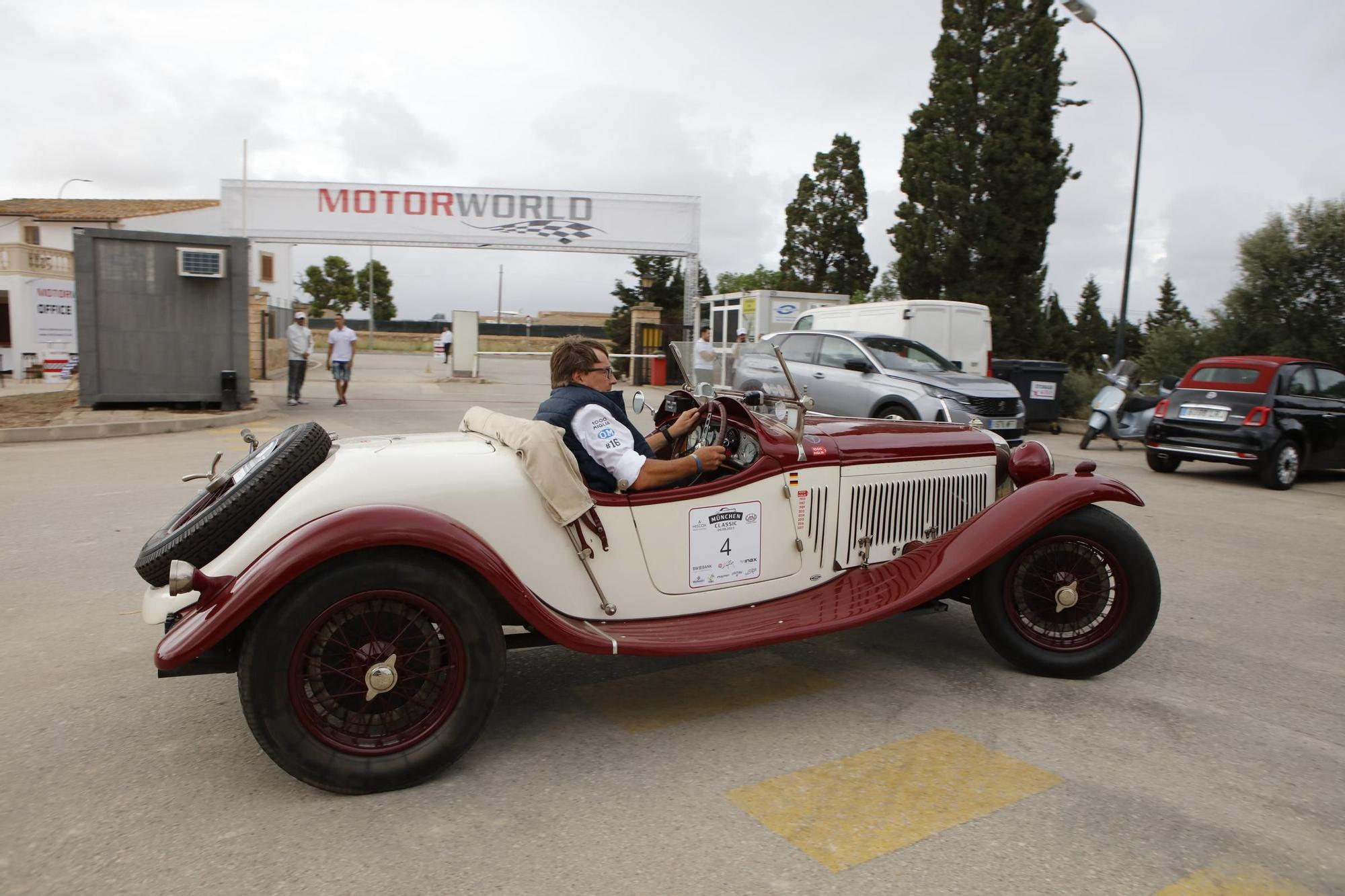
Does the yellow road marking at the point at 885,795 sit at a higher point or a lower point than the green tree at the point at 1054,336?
lower

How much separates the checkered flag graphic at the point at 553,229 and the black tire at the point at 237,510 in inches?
680

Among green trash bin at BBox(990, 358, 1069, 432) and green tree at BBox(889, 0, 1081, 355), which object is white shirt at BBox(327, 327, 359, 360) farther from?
green tree at BBox(889, 0, 1081, 355)

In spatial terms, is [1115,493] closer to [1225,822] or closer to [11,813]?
[1225,822]

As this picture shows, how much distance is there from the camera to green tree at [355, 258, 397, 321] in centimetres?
7225

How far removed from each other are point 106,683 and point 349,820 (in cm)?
175

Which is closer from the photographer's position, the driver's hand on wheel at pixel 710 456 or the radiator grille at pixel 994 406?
the driver's hand on wheel at pixel 710 456

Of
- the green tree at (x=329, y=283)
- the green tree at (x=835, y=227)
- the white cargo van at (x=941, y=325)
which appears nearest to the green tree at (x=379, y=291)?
the green tree at (x=329, y=283)

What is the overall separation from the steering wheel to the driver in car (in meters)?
0.22

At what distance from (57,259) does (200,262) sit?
1952 centimetres

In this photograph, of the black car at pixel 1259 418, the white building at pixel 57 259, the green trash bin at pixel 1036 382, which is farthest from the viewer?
the white building at pixel 57 259

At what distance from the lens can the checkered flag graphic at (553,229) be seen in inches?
784

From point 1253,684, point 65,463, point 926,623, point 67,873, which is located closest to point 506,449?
point 67,873

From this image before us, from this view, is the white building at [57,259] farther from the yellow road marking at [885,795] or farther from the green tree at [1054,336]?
the green tree at [1054,336]

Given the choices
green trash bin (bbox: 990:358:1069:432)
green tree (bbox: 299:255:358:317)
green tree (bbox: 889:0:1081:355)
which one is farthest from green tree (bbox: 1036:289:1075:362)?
green tree (bbox: 299:255:358:317)
